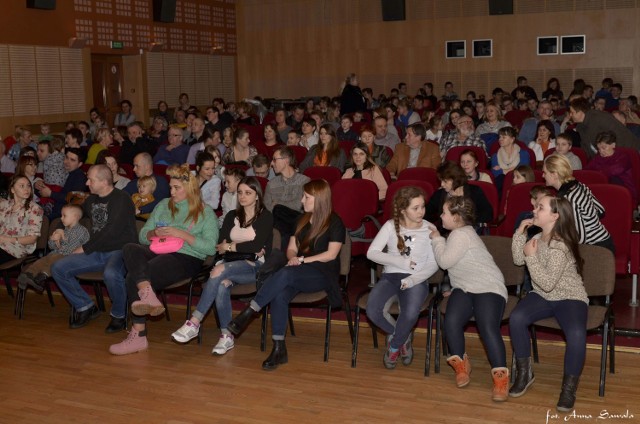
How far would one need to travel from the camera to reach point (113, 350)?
5.84 metres

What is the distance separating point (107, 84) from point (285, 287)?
539 inches

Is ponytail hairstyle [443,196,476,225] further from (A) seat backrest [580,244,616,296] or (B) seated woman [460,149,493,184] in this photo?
(B) seated woman [460,149,493,184]

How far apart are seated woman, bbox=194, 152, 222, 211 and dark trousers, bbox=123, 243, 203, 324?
1550 millimetres

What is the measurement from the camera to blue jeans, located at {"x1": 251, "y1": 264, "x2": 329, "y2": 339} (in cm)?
554

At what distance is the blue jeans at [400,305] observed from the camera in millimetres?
5227

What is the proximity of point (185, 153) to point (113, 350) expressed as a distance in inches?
185

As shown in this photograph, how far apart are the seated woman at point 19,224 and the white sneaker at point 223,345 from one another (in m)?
2.41

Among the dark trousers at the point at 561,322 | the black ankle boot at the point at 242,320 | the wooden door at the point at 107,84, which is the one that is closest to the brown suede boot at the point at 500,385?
the dark trousers at the point at 561,322

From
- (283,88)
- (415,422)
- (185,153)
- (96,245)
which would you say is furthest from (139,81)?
(415,422)

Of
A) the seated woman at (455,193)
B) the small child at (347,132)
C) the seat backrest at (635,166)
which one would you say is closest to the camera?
the seated woman at (455,193)

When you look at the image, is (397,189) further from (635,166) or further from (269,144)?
(269,144)

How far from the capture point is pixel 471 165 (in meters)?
7.10

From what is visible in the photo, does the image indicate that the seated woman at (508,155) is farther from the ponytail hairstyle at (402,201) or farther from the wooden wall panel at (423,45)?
the wooden wall panel at (423,45)

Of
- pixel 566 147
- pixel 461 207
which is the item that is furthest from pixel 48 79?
pixel 461 207
